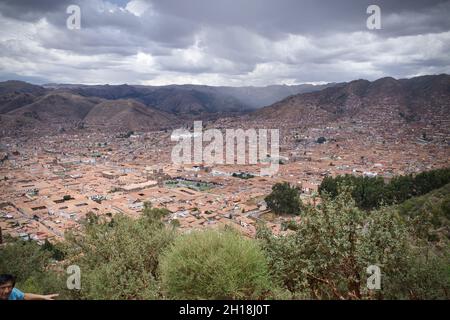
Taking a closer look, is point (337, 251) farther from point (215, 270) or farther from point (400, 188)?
point (400, 188)

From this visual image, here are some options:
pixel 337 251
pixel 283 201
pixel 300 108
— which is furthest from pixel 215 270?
pixel 300 108

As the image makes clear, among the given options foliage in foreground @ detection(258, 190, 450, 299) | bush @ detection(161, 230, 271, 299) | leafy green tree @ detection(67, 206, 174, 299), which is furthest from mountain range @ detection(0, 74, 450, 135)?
bush @ detection(161, 230, 271, 299)

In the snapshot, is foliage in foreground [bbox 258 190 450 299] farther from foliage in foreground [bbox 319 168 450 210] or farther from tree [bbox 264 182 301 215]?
tree [bbox 264 182 301 215]

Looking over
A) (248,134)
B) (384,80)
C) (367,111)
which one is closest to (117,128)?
(248,134)

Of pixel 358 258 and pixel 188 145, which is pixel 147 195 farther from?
pixel 188 145

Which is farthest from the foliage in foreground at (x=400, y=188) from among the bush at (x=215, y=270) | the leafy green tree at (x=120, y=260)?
the bush at (x=215, y=270)

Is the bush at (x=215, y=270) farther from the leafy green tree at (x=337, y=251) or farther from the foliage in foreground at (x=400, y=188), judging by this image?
the foliage in foreground at (x=400, y=188)
